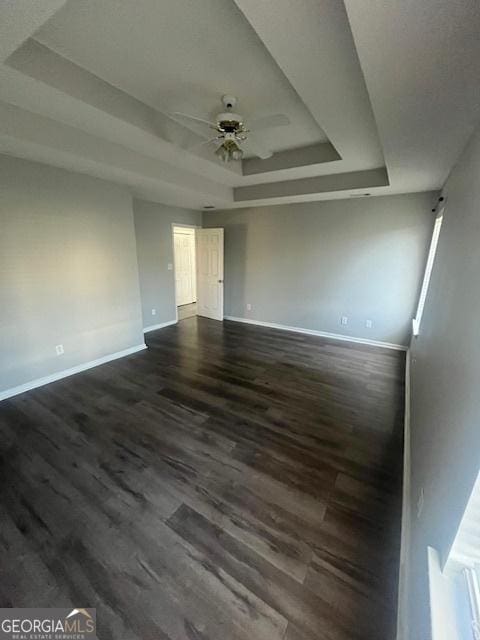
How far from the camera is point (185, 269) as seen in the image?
719 cm

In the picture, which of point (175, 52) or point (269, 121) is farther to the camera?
point (269, 121)

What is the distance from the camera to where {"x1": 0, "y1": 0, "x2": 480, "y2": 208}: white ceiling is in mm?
1079

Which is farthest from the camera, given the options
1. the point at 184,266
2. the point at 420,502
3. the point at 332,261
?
the point at 184,266

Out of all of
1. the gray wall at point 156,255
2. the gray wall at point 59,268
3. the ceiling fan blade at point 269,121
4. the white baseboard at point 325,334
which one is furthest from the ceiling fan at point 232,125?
the white baseboard at point 325,334

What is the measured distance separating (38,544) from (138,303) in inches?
120

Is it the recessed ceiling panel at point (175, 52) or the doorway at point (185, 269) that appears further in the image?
the doorway at point (185, 269)

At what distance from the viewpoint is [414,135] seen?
1860 millimetres

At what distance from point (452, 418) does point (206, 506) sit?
1.45 meters

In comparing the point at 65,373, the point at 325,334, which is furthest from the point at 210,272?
the point at 65,373

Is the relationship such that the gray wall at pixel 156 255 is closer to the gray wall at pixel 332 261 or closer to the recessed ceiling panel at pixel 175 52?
the gray wall at pixel 332 261

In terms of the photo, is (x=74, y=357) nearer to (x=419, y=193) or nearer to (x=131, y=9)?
(x=131, y=9)

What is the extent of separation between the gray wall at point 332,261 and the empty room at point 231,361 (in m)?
0.07

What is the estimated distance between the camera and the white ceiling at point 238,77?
42.5 inches

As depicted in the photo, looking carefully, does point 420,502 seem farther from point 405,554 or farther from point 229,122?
point 229,122
